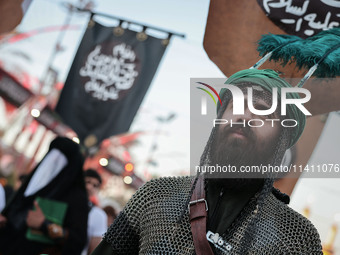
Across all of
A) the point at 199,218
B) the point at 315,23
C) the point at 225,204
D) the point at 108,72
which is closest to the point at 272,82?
the point at 225,204

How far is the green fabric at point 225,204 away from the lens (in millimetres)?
1979

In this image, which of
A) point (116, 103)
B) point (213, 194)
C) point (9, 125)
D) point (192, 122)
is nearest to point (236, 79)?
point (213, 194)

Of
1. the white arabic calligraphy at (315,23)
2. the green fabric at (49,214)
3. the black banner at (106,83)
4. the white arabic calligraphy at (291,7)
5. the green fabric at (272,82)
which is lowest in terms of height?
Result: the green fabric at (49,214)

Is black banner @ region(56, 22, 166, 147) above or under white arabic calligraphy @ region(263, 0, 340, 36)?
under

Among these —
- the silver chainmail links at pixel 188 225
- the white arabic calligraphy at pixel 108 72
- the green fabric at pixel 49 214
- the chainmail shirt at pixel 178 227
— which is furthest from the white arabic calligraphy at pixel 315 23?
the white arabic calligraphy at pixel 108 72

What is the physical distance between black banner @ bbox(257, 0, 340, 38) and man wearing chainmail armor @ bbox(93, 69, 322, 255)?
98 centimetres

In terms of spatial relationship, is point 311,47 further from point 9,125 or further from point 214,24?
point 9,125

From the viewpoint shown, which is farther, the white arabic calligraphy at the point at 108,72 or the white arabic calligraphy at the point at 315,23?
the white arabic calligraphy at the point at 108,72

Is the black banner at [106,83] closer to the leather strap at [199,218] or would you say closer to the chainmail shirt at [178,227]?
the chainmail shirt at [178,227]

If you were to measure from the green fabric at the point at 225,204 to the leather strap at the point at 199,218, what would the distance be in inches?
2.1

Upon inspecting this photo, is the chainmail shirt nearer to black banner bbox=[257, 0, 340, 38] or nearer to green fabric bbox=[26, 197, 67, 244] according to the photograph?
black banner bbox=[257, 0, 340, 38]

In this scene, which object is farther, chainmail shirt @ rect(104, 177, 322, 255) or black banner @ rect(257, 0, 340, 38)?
black banner @ rect(257, 0, 340, 38)

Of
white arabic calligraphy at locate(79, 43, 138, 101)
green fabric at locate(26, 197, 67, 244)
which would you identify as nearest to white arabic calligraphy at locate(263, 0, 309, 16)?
green fabric at locate(26, 197, 67, 244)

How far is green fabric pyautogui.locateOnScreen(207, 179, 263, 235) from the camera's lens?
1.98 m
